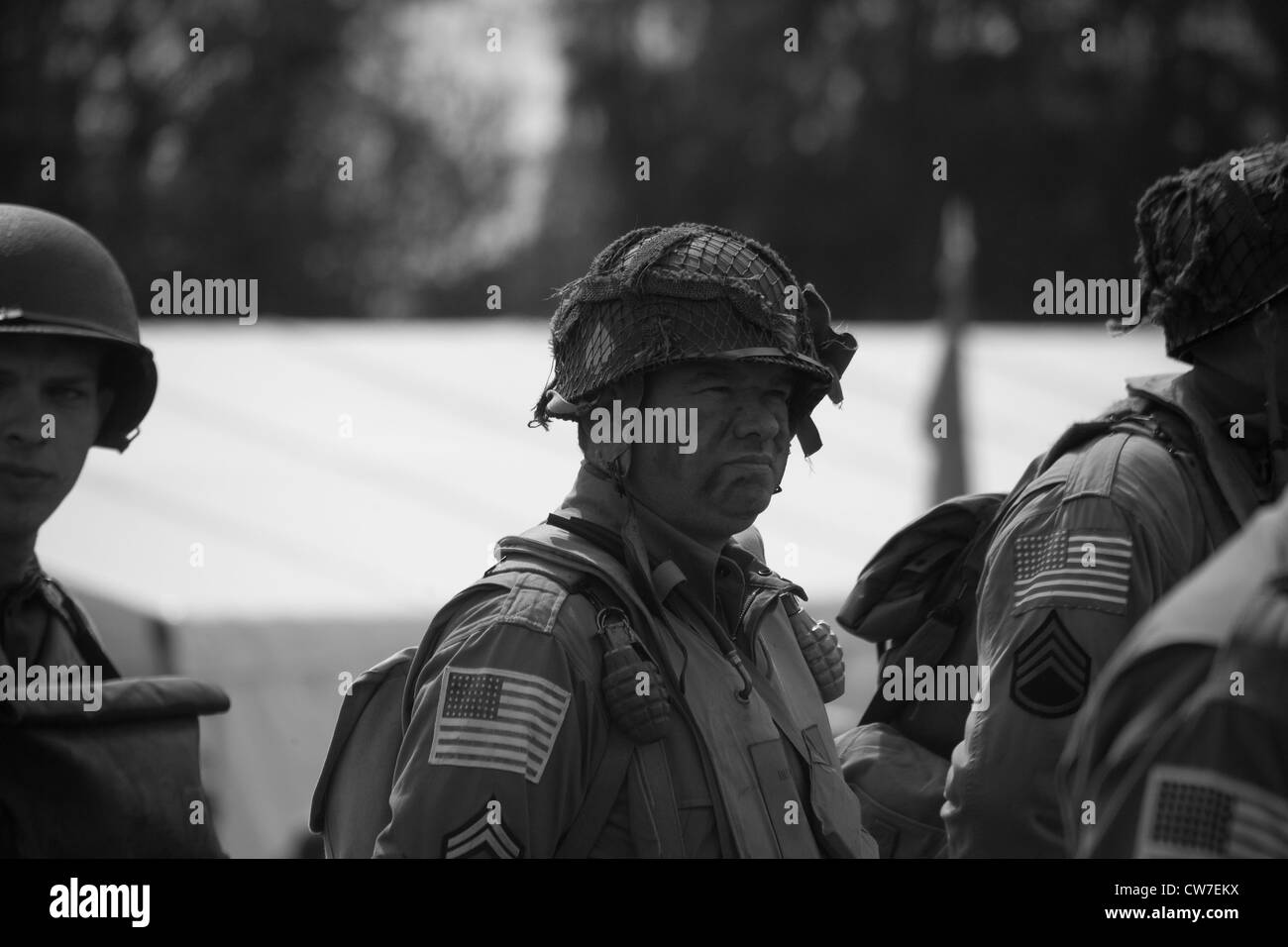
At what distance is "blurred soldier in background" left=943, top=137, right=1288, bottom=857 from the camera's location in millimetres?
3391

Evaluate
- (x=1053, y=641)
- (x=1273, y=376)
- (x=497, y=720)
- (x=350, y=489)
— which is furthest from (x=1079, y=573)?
(x=350, y=489)

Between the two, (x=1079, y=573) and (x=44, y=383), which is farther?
(x=44, y=383)

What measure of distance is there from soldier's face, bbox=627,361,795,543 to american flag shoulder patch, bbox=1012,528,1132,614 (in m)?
0.55

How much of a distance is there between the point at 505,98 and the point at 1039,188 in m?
10.4

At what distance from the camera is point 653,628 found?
3.19m

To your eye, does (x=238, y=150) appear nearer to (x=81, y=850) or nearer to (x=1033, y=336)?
(x=1033, y=336)

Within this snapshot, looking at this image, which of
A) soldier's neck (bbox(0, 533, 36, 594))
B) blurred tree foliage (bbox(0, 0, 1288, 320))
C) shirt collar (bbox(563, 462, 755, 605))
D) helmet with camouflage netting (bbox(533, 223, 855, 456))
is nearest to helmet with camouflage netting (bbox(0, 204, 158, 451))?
soldier's neck (bbox(0, 533, 36, 594))

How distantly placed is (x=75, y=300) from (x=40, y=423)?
31 centimetres

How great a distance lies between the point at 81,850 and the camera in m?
3.39

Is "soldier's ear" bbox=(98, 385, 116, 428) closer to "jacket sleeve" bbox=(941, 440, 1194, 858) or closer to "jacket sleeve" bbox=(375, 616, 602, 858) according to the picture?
"jacket sleeve" bbox=(375, 616, 602, 858)

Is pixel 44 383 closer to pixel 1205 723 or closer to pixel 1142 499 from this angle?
pixel 1142 499

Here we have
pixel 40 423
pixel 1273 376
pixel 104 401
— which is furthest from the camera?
pixel 104 401
